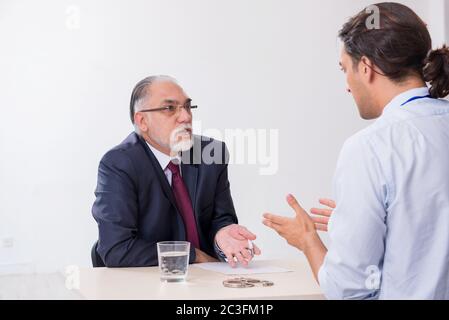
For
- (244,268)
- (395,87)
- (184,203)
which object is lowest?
(244,268)

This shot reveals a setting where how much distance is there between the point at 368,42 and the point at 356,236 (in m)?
0.45

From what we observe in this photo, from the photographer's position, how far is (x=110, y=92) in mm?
4984

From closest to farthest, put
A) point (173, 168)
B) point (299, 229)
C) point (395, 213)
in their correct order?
point (395, 213)
point (299, 229)
point (173, 168)

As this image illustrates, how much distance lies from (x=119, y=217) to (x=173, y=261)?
0.49 m

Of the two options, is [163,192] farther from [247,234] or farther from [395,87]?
[395,87]

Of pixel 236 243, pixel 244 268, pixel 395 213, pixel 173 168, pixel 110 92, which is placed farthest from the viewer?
pixel 110 92

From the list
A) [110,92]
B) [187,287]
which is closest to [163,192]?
[187,287]

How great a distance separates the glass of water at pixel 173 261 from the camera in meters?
1.70

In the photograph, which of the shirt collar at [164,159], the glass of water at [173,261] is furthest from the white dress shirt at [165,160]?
the glass of water at [173,261]

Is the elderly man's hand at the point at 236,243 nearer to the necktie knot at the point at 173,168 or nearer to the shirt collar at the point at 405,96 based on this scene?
the necktie knot at the point at 173,168

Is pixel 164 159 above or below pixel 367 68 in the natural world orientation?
below

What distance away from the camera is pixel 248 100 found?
5254 millimetres

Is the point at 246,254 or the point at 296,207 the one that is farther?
the point at 246,254
